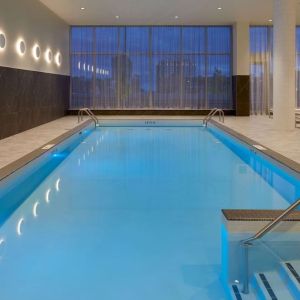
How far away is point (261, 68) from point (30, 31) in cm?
1039

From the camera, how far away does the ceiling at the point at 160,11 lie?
1494 cm

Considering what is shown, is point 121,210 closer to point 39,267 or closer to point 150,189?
point 150,189

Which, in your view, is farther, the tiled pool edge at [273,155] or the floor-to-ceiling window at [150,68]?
the floor-to-ceiling window at [150,68]

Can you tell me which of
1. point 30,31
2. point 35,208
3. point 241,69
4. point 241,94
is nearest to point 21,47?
point 30,31

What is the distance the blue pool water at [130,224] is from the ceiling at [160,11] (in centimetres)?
667

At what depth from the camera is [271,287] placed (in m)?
2.84

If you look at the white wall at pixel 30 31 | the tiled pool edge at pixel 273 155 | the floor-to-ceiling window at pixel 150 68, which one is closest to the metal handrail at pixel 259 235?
the tiled pool edge at pixel 273 155

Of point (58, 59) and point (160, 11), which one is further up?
point (160, 11)

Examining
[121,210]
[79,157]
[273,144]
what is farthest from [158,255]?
[273,144]

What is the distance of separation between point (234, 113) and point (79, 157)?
38.5ft

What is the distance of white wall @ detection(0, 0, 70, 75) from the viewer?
1162 centimetres

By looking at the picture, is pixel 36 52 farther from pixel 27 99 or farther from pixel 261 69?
pixel 261 69

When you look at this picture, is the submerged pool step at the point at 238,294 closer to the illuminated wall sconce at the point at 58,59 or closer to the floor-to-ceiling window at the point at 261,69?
the illuminated wall sconce at the point at 58,59

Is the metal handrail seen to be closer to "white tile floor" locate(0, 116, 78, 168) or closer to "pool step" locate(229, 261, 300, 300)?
"pool step" locate(229, 261, 300, 300)
